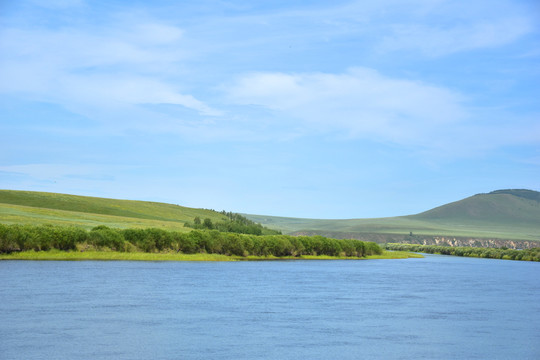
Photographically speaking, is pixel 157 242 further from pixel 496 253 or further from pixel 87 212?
pixel 496 253

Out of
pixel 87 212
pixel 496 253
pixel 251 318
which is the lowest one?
pixel 251 318

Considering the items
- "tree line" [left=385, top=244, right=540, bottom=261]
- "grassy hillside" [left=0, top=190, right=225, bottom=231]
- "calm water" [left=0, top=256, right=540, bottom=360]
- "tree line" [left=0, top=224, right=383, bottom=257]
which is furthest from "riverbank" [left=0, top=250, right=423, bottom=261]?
"tree line" [left=385, top=244, right=540, bottom=261]

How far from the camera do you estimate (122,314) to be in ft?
119

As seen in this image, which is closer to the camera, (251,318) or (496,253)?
(251,318)

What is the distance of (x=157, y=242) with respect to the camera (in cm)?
8950

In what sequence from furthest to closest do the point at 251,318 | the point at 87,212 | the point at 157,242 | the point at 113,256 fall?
the point at 87,212 → the point at 157,242 → the point at 113,256 → the point at 251,318

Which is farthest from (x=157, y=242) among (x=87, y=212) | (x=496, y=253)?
(x=496, y=253)

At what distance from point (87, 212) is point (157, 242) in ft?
201

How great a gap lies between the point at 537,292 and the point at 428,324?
26.2 metres

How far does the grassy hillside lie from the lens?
356 ft

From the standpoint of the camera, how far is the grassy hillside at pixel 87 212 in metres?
108

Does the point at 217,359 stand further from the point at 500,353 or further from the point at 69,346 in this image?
the point at 500,353

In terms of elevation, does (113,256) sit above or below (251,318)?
above

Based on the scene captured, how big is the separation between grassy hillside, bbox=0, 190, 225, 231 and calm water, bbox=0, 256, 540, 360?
4919 centimetres
